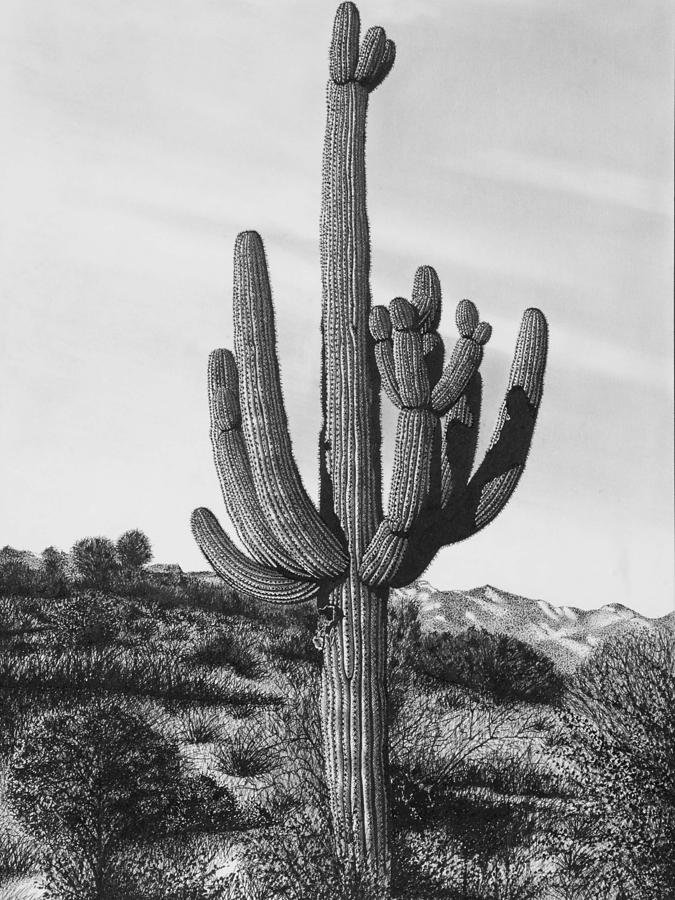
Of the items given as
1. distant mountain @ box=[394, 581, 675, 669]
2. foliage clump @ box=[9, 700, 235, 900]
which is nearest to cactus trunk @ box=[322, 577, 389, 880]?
foliage clump @ box=[9, 700, 235, 900]

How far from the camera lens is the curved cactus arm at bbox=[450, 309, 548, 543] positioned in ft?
27.6

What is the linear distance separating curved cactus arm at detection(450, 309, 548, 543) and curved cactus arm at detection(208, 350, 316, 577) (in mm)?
1542

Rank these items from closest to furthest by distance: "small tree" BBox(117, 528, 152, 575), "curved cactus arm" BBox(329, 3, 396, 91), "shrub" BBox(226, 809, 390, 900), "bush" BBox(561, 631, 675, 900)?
"shrub" BBox(226, 809, 390, 900) < "bush" BBox(561, 631, 675, 900) < "curved cactus arm" BBox(329, 3, 396, 91) < "small tree" BBox(117, 528, 152, 575)

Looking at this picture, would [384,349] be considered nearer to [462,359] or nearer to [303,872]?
[462,359]

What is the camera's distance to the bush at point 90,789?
729 centimetres

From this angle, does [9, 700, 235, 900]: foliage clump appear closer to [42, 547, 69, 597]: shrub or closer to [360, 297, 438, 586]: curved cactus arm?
[360, 297, 438, 586]: curved cactus arm

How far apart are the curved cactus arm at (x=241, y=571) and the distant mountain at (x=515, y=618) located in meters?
10.6

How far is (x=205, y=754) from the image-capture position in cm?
1068

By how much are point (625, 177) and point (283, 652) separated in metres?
8.38

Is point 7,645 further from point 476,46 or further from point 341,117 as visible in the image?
point 476,46

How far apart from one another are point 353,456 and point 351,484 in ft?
0.70

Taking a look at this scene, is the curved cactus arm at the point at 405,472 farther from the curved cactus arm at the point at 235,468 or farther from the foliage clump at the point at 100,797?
the foliage clump at the point at 100,797

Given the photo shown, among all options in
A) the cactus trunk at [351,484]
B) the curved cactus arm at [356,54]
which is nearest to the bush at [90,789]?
the cactus trunk at [351,484]

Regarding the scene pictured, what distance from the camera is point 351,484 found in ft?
25.1
